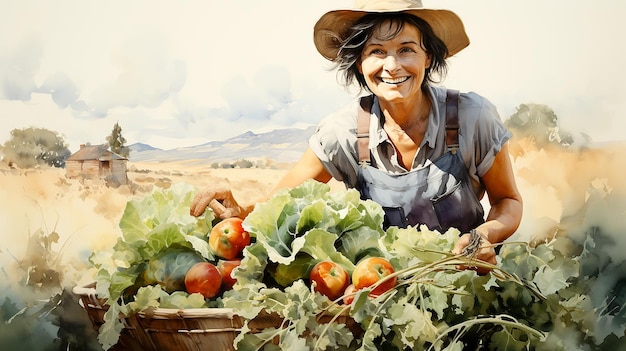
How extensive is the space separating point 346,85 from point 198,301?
113 centimetres

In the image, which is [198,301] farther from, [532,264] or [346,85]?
[346,85]

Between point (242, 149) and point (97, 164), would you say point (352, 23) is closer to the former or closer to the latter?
point (242, 149)

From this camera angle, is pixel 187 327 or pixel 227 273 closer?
pixel 187 327

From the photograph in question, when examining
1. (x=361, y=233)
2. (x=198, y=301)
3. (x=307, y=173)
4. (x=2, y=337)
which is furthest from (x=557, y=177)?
(x=2, y=337)

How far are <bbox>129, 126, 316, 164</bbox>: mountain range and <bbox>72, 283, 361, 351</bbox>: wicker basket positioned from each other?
1169 millimetres

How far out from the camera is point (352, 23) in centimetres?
264

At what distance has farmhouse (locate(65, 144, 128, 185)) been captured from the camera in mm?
3064

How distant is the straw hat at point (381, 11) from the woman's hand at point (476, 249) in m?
0.87

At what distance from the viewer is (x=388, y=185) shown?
2.65m

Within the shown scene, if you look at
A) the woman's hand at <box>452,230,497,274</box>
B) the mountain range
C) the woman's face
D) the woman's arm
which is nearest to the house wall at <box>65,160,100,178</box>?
the mountain range

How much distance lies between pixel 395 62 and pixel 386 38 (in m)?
0.08

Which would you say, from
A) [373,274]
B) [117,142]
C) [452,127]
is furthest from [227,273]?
[117,142]

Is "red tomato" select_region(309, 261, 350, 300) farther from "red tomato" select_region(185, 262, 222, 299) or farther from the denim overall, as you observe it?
Result: the denim overall

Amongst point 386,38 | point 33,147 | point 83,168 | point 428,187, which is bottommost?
point 428,187
